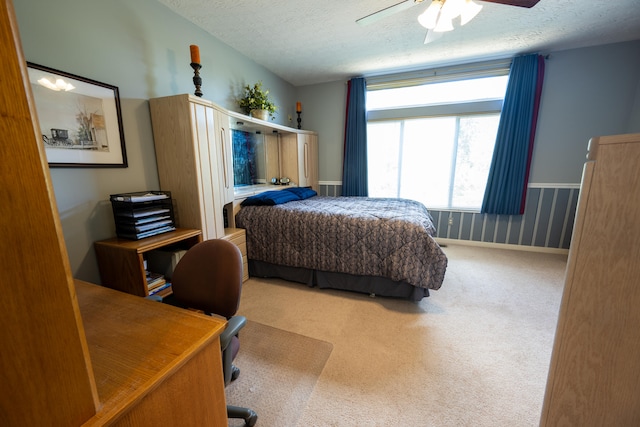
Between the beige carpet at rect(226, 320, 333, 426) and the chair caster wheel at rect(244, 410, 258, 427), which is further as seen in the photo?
the beige carpet at rect(226, 320, 333, 426)

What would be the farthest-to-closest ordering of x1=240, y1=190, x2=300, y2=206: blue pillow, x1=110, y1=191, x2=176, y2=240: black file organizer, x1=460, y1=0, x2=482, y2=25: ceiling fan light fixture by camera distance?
x1=240, y1=190, x2=300, y2=206: blue pillow → x1=110, y1=191, x2=176, y2=240: black file organizer → x1=460, y1=0, x2=482, y2=25: ceiling fan light fixture

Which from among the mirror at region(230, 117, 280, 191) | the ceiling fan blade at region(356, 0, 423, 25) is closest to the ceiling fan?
the ceiling fan blade at region(356, 0, 423, 25)

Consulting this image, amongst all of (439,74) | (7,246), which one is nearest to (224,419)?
(7,246)

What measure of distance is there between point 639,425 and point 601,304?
0.40 metres

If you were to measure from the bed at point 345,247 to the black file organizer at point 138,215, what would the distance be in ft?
3.04

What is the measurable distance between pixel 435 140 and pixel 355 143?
1.23 meters

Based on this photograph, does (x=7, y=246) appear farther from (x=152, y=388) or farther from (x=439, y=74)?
(x=439, y=74)

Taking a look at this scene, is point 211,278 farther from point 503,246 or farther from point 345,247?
point 503,246

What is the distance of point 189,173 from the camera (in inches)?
80.4

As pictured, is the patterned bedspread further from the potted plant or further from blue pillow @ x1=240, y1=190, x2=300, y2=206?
the potted plant

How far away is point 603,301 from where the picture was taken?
73 centimetres

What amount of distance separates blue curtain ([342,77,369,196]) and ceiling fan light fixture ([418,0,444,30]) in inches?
84.6

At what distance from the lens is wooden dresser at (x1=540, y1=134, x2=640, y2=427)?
0.67 m

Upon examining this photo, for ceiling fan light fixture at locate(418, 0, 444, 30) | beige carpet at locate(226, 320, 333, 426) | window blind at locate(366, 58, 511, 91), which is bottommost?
beige carpet at locate(226, 320, 333, 426)
